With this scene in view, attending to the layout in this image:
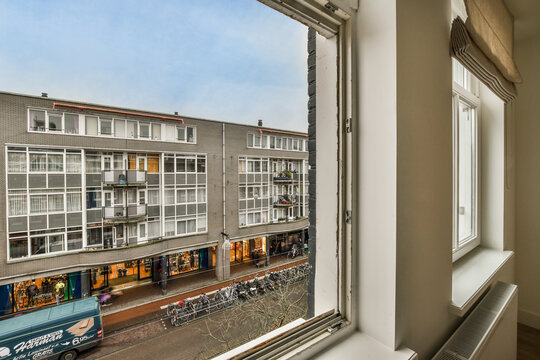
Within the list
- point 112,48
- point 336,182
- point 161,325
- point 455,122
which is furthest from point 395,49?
point 455,122

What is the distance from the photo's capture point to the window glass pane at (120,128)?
701 mm

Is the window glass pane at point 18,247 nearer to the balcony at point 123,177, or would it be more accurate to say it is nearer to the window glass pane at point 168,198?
the balcony at point 123,177

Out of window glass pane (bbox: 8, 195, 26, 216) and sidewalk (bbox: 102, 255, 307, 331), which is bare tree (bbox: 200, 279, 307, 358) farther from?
window glass pane (bbox: 8, 195, 26, 216)

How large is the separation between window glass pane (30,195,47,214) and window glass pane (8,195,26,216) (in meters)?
0.01

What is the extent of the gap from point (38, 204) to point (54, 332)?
12.6 inches

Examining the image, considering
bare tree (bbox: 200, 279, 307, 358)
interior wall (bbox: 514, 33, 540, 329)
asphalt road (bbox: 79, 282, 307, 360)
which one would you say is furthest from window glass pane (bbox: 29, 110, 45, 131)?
interior wall (bbox: 514, 33, 540, 329)

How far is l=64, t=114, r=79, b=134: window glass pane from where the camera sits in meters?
0.64

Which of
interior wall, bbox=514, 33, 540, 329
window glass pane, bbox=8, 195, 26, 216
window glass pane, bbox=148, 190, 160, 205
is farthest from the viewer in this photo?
interior wall, bbox=514, 33, 540, 329

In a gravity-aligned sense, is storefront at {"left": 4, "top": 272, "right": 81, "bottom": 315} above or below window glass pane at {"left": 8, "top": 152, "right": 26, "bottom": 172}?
below

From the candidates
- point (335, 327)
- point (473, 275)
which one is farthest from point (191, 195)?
point (473, 275)

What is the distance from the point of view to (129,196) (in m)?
0.71

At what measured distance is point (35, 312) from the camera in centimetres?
58

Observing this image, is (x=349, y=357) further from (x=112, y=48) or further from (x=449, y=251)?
(x=112, y=48)

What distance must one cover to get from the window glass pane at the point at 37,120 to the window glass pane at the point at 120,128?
Answer: 154mm
